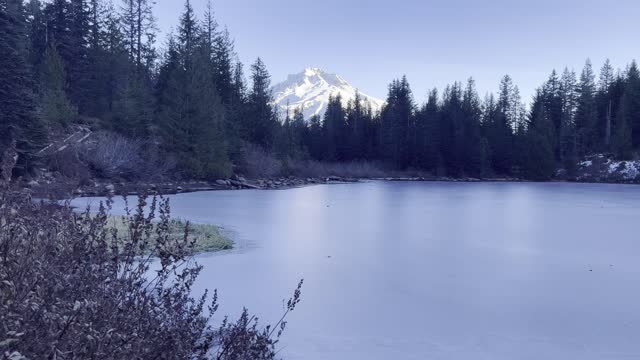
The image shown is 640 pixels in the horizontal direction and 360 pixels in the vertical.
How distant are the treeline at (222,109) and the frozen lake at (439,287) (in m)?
15.6

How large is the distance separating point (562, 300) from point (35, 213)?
7106mm

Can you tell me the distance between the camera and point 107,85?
43.7 metres

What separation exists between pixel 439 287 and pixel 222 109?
1412 inches

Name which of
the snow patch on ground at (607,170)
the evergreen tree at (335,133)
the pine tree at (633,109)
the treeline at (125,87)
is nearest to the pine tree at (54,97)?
the treeline at (125,87)

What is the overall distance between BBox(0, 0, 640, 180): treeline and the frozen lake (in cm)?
1559

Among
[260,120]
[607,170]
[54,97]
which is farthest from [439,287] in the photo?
[607,170]

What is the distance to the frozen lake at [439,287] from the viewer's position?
556 centimetres

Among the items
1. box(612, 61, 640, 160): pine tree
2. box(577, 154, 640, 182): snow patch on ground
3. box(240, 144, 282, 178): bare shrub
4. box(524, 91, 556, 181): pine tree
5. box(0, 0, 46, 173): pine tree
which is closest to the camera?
box(0, 0, 46, 173): pine tree

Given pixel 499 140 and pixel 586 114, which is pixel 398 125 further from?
pixel 586 114

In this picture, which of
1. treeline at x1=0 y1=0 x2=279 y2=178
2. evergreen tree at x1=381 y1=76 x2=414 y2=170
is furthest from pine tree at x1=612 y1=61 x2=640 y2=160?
treeline at x1=0 y1=0 x2=279 y2=178

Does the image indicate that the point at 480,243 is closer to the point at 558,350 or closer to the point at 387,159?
the point at 558,350

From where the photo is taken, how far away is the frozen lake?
556cm

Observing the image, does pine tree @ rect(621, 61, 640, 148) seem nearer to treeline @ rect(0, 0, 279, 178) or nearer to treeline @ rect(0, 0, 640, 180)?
treeline @ rect(0, 0, 640, 180)

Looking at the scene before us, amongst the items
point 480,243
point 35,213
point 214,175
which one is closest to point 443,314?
point 35,213
